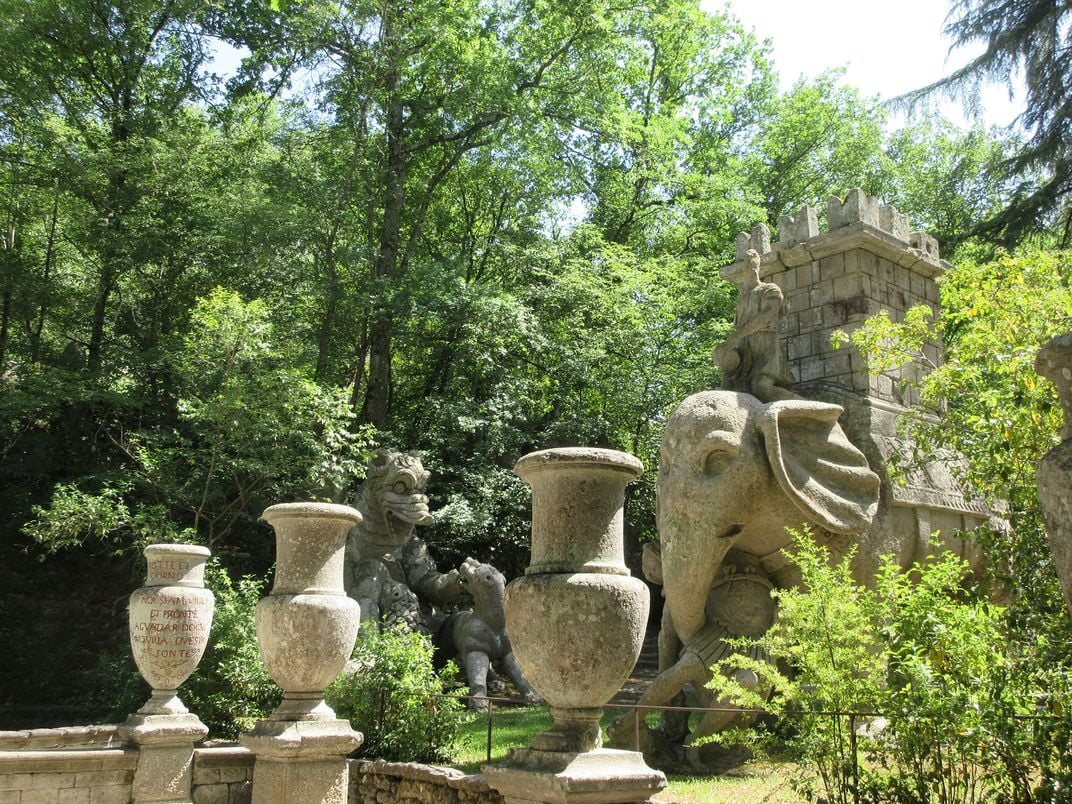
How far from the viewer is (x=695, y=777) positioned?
676 cm

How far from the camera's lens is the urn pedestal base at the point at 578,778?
14.0 feet

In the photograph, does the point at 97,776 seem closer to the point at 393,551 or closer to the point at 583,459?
the point at 583,459

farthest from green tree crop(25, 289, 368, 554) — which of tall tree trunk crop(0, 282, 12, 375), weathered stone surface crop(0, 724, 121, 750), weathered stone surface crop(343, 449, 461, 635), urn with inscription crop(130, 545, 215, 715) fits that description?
urn with inscription crop(130, 545, 215, 715)

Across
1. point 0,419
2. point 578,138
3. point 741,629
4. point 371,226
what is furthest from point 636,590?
point 578,138

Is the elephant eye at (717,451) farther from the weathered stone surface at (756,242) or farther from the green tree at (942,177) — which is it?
the green tree at (942,177)

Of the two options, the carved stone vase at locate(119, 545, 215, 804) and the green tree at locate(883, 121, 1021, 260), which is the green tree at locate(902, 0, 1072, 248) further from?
the carved stone vase at locate(119, 545, 215, 804)

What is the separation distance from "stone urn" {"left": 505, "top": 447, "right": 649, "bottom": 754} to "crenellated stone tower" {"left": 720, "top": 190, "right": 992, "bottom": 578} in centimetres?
369

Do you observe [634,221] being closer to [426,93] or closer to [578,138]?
[578,138]

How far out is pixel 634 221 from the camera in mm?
21906

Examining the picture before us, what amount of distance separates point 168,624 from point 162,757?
3.30 feet

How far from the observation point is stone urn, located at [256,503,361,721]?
6.90 metres

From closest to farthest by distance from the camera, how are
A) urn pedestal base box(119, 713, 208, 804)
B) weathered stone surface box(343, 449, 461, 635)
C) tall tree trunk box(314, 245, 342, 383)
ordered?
urn pedestal base box(119, 713, 208, 804)
weathered stone surface box(343, 449, 461, 635)
tall tree trunk box(314, 245, 342, 383)

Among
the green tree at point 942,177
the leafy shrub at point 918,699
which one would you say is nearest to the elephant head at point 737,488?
the leafy shrub at point 918,699

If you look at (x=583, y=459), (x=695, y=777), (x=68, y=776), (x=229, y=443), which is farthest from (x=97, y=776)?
(x=229, y=443)
